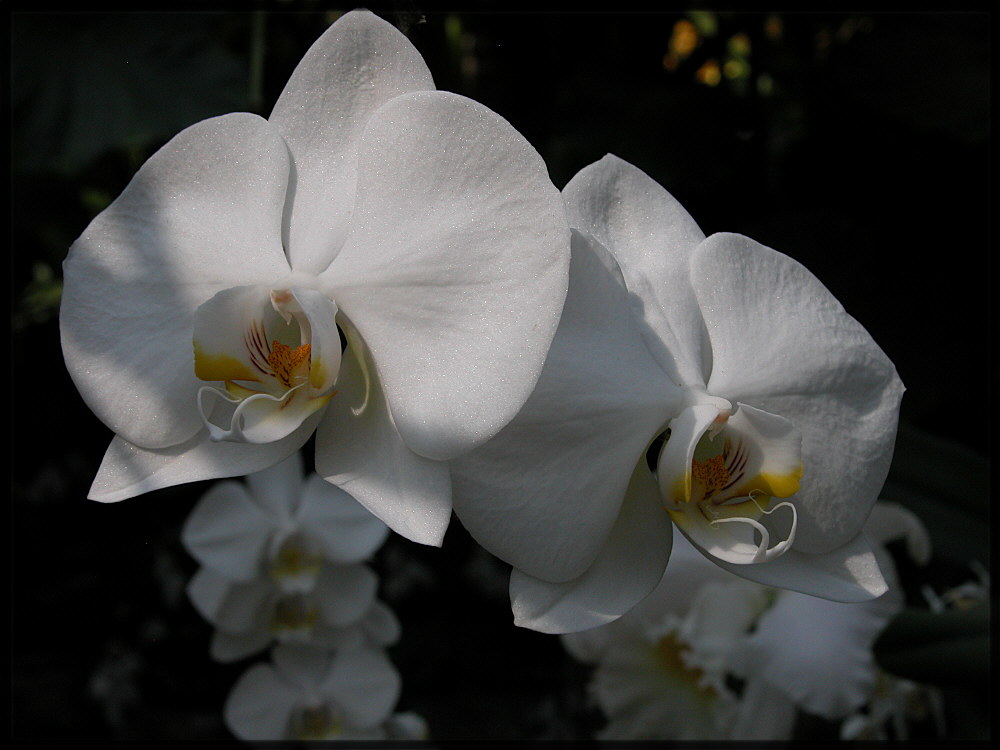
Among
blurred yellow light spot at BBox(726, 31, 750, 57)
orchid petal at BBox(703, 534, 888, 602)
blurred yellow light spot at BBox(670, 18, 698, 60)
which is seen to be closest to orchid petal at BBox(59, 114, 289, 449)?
orchid petal at BBox(703, 534, 888, 602)

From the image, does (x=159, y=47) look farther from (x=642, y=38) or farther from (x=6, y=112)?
(x=642, y=38)

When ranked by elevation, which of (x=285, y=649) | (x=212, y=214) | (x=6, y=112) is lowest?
(x=285, y=649)

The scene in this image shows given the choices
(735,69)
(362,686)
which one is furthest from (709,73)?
(362,686)

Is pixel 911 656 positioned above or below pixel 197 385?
below

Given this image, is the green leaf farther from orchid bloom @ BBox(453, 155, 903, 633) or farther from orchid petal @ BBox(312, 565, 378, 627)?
orchid petal @ BBox(312, 565, 378, 627)

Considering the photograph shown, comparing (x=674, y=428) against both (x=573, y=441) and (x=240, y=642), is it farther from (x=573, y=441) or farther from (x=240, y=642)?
(x=240, y=642)

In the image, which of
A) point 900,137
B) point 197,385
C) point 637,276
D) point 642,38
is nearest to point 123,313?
point 197,385
